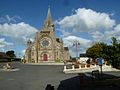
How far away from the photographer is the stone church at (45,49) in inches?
3479

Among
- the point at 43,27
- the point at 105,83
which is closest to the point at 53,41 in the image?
the point at 43,27

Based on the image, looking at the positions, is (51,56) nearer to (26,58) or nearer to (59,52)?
(59,52)

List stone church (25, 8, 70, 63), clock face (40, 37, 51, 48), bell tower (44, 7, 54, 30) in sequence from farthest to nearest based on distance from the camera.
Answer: bell tower (44, 7, 54, 30) → clock face (40, 37, 51, 48) → stone church (25, 8, 70, 63)

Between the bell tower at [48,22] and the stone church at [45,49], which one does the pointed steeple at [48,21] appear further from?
the stone church at [45,49]

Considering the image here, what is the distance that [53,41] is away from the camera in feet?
293

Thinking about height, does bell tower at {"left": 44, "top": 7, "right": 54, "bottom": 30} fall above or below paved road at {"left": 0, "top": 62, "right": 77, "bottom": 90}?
above

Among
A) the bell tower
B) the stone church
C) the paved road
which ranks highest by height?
the bell tower

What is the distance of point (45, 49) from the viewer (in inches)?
3509

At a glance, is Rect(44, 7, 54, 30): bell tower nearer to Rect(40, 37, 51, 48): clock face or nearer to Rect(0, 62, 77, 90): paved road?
Rect(40, 37, 51, 48): clock face

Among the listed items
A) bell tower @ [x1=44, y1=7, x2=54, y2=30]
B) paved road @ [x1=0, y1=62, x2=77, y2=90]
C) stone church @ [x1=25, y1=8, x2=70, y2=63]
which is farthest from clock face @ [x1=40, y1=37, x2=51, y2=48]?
paved road @ [x1=0, y1=62, x2=77, y2=90]

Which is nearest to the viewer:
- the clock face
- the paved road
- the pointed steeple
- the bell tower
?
the paved road

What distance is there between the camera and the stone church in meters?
88.4

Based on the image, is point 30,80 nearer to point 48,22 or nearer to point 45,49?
point 45,49

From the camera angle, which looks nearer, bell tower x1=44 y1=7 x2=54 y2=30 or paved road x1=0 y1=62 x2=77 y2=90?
paved road x1=0 y1=62 x2=77 y2=90
